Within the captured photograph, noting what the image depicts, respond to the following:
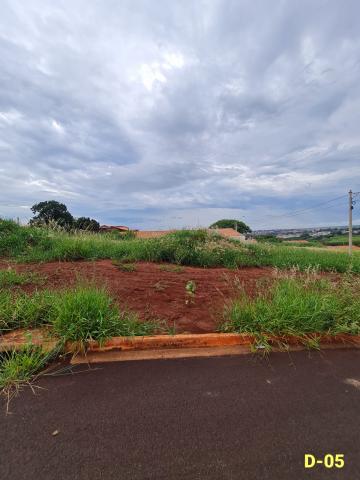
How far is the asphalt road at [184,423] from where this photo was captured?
1.41 meters

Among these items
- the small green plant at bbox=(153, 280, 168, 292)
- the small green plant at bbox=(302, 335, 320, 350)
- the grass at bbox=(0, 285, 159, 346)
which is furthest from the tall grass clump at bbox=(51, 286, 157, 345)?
the small green plant at bbox=(302, 335, 320, 350)

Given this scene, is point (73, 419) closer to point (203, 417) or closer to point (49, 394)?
point (49, 394)

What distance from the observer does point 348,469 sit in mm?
1438

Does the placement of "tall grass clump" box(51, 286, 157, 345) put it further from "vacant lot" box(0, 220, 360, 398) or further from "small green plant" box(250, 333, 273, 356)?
"small green plant" box(250, 333, 273, 356)

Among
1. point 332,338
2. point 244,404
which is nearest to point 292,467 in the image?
point 244,404

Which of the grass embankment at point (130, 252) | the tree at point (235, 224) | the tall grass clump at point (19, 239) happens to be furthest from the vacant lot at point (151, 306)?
the tree at point (235, 224)

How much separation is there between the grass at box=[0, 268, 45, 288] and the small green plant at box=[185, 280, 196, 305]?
2327 mm

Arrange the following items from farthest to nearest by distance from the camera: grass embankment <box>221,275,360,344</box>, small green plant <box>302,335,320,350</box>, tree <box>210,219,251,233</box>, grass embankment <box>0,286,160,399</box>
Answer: tree <box>210,219,251,233</box> → grass embankment <box>221,275,360,344</box> → small green plant <box>302,335,320,350</box> → grass embankment <box>0,286,160,399</box>

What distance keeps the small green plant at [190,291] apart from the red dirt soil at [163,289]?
54 mm

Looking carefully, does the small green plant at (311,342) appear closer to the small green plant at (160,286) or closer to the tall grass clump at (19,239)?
the small green plant at (160,286)

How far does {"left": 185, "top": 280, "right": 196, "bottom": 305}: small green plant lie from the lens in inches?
156

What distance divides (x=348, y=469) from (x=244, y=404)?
0.64 m

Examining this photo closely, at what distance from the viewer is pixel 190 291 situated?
14.1 ft

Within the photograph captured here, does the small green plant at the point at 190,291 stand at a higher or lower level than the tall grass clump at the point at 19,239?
lower
